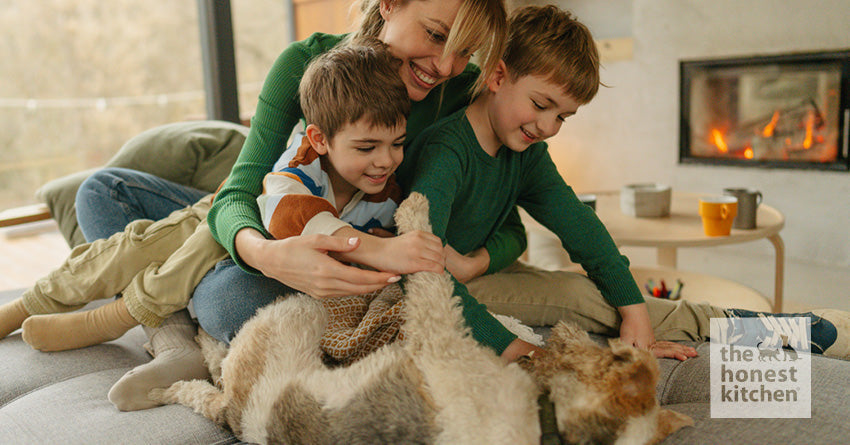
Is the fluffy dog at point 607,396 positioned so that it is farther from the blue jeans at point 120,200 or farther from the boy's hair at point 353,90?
the blue jeans at point 120,200

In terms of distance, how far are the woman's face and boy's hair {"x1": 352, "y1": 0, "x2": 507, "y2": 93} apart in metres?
0.02

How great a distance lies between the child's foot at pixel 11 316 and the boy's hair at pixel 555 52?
120cm

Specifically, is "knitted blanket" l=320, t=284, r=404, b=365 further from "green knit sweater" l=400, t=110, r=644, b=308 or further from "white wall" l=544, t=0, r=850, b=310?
"white wall" l=544, t=0, r=850, b=310

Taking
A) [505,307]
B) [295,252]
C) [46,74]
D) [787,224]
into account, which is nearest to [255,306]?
[295,252]

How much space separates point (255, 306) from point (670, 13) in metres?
3.37

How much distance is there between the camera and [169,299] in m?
1.27

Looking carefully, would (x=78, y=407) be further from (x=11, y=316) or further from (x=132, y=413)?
(x=11, y=316)

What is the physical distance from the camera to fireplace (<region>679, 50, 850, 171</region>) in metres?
3.14

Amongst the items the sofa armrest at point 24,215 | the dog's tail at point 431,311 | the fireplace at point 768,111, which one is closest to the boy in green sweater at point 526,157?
the dog's tail at point 431,311

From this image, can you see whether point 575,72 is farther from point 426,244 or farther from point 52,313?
point 52,313

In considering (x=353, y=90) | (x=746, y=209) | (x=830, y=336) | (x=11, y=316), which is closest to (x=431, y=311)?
(x=353, y=90)

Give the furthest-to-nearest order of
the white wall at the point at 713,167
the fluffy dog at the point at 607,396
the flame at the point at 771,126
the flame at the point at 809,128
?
the flame at the point at 771,126 → the flame at the point at 809,128 → the white wall at the point at 713,167 → the fluffy dog at the point at 607,396

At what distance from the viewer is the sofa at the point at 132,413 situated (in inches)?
32.9

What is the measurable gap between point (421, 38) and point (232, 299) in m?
0.61
